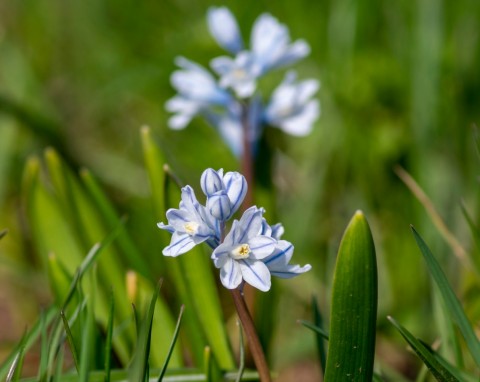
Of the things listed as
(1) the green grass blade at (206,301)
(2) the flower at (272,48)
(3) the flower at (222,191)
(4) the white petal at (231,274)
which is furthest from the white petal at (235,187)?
(2) the flower at (272,48)

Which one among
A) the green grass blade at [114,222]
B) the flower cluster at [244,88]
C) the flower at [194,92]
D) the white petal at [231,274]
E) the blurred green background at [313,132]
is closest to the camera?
the white petal at [231,274]

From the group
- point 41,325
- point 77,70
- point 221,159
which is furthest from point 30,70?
point 41,325

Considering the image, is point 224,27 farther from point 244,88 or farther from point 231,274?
point 231,274

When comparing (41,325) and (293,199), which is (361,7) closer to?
(293,199)

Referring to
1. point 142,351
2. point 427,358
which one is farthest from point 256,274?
point 427,358

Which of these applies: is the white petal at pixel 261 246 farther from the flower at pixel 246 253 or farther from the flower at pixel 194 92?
the flower at pixel 194 92

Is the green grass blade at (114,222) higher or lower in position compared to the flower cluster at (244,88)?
lower
